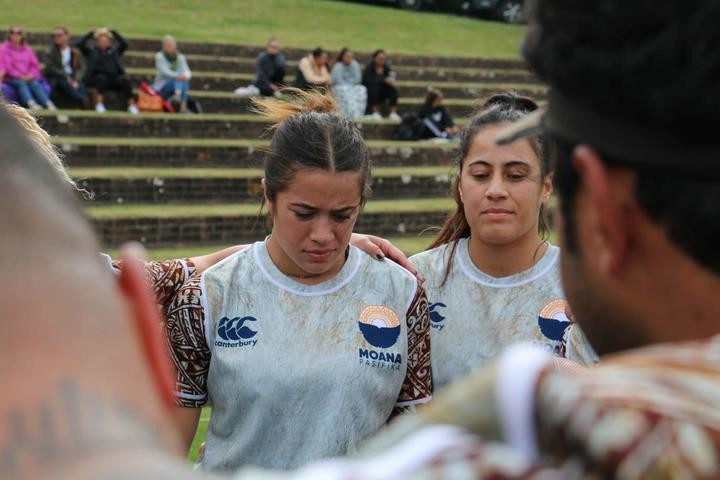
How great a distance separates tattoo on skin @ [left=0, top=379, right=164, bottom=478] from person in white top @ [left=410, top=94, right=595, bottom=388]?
3087 mm

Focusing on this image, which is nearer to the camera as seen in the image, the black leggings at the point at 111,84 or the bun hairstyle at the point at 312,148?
the bun hairstyle at the point at 312,148

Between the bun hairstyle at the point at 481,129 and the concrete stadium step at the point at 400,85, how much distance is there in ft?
38.7

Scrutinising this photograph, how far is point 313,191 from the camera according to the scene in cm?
374

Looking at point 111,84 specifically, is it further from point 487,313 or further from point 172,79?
point 487,313

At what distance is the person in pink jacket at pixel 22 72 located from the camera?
51.6 ft

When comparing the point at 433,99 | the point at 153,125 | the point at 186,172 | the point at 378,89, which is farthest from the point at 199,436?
the point at 378,89

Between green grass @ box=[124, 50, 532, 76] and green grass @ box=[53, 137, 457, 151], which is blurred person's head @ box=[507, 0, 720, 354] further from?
green grass @ box=[124, 50, 532, 76]

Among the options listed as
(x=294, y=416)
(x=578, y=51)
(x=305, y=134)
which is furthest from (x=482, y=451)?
(x=305, y=134)

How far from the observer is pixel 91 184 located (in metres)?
13.0

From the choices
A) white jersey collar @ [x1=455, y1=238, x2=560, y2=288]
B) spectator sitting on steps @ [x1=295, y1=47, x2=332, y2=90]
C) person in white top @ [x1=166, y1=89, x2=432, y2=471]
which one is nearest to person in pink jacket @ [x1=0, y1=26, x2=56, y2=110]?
spectator sitting on steps @ [x1=295, y1=47, x2=332, y2=90]

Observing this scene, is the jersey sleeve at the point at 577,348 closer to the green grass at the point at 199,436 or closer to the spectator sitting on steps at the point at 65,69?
the green grass at the point at 199,436

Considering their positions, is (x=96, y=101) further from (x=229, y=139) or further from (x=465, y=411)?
(x=465, y=411)

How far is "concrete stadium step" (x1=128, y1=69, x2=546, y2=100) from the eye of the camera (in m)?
18.4

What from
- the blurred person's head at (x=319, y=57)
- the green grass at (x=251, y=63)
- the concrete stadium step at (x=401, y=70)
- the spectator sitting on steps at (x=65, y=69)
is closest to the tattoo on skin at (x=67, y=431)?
the spectator sitting on steps at (x=65, y=69)
